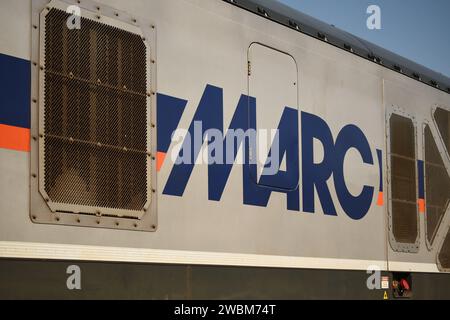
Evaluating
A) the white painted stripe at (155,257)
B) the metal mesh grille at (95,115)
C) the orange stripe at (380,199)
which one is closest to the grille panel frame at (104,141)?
the metal mesh grille at (95,115)

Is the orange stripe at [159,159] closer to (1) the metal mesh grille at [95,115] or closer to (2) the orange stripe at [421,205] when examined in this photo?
(1) the metal mesh grille at [95,115]

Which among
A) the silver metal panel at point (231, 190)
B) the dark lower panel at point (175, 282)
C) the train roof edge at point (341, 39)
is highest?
the train roof edge at point (341, 39)

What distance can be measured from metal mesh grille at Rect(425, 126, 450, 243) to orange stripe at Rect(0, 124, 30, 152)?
4.67 metres

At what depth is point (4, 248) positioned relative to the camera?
388 centimetres

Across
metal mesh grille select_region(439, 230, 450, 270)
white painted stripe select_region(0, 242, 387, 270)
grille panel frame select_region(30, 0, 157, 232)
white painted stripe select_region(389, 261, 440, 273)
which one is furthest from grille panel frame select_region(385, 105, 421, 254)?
grille panel frame select_region(30, 0, 157, 232)

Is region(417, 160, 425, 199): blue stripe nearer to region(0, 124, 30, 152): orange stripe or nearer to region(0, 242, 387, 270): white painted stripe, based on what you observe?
region(0, 242, 387, 270): white painted stripe

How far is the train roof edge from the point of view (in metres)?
6.00

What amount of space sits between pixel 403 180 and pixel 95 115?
377 centimetres

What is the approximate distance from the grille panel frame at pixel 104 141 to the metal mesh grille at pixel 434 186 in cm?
379

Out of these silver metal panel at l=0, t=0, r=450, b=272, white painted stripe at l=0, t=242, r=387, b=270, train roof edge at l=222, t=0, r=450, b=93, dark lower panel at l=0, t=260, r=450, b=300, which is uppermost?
train roof edge at l=222, t=0, r=450, b=93

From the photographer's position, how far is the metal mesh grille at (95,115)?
4.28 metres

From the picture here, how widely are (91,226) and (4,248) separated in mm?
586

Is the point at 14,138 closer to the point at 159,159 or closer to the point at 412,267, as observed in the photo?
the point at 159,159

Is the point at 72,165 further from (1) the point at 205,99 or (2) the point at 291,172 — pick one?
(2) the point at 291,172
